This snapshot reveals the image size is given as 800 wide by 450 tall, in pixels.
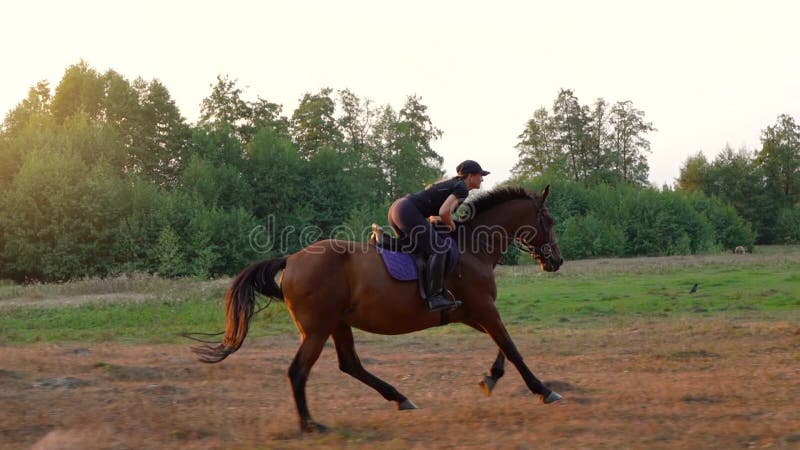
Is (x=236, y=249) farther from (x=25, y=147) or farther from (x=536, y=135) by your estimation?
(x=536, y=135)

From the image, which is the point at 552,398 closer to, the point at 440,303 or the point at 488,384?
the point at 488,384

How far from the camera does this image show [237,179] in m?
58.5

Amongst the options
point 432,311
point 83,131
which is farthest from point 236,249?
point 432,311

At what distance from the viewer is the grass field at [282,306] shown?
798 inches

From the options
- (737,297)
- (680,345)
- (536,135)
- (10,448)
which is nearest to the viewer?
(10,448)

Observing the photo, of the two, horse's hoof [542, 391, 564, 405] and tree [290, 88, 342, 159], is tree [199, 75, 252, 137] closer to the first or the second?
tree [290, 88, 342, 159]

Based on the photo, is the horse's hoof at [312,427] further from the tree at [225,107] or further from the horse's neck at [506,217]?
the tree at [225,107]

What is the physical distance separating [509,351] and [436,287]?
122 centimetres

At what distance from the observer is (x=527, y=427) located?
7.68 m

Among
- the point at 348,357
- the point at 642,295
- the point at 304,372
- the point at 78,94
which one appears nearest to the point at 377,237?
the point at 348,357

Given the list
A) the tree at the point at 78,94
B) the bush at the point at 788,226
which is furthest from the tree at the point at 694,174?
the tree at the point at 78,94

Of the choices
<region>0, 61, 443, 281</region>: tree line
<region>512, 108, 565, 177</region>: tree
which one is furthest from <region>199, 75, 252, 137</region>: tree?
<region>512, 108, 565, 177</region>: tree

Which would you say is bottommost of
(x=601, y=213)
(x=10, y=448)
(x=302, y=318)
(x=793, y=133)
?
(x=10, y=448)

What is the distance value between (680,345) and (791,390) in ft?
17.6
